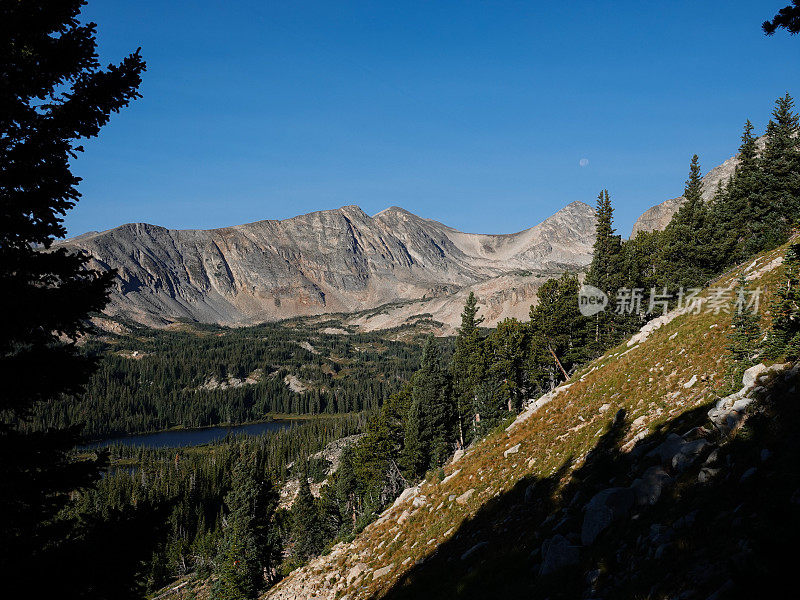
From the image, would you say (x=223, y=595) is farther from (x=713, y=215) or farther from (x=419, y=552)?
(x=713, y=215)

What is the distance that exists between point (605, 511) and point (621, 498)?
652 millimetres

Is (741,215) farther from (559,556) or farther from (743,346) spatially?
(559,556)

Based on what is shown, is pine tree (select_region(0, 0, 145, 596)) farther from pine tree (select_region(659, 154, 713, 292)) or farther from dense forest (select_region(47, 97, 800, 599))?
pine tree (select_region(659, 154, 713, 292))

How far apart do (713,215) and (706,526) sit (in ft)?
180

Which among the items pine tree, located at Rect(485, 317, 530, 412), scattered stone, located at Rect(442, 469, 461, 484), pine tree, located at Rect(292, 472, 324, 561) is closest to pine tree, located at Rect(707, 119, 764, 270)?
pine tree, located at Rect(485, 317, 530, 412)

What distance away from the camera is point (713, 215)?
51406 millimetres

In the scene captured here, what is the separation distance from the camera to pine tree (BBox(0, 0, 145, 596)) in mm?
8078

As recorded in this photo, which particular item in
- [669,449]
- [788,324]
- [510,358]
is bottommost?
[510,358]

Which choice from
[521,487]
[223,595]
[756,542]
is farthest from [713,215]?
[223,595]

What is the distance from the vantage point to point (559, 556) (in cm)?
1253

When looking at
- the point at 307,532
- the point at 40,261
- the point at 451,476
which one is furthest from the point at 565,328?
the point at 40,261

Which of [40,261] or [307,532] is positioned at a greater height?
[40,261]

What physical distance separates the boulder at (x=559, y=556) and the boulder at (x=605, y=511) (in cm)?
52

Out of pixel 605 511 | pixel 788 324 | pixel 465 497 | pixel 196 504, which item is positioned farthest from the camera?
pixel 196 504
